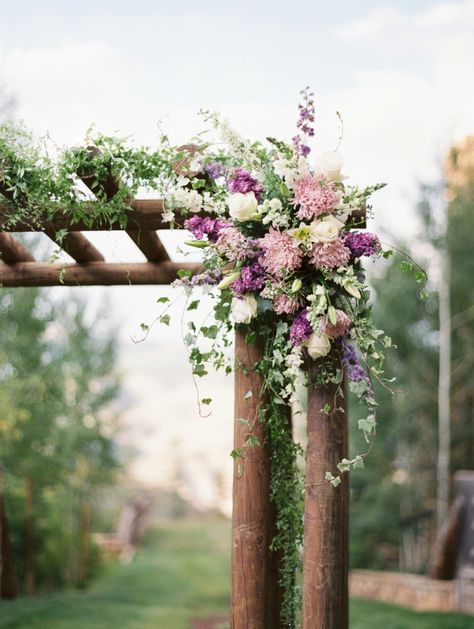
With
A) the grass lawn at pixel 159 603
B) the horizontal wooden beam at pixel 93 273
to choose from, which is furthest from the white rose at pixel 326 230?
the grass lawn at pixel 159 603

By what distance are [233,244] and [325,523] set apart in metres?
0.98

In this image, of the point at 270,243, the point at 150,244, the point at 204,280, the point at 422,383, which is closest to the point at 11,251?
the point at 150,244

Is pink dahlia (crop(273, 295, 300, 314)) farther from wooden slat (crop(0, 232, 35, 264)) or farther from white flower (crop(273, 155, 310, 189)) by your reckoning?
wooden slat (crop(0, 232, 35, 264))

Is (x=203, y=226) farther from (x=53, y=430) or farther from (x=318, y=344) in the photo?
(x=53, y=430)

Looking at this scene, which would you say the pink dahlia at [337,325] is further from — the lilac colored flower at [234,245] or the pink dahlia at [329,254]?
the lilac colored flower at [234,245]

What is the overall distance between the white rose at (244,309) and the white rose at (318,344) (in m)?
0.22

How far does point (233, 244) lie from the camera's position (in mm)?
2568

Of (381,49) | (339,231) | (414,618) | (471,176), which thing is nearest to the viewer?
(339,231)

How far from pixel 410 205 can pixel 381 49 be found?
1896 millimetres

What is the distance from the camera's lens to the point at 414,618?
6.98 m

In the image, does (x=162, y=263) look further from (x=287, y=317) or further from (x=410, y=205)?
(x=410, y=205)

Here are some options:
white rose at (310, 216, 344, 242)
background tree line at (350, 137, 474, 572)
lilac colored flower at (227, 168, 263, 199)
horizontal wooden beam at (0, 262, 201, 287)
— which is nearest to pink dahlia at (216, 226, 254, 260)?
lilac colored flower at (227, 168, 263, 199)

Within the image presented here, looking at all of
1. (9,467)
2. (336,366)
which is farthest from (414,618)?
(336,366)

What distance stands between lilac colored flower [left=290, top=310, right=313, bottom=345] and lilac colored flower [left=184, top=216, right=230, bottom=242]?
425 mm
